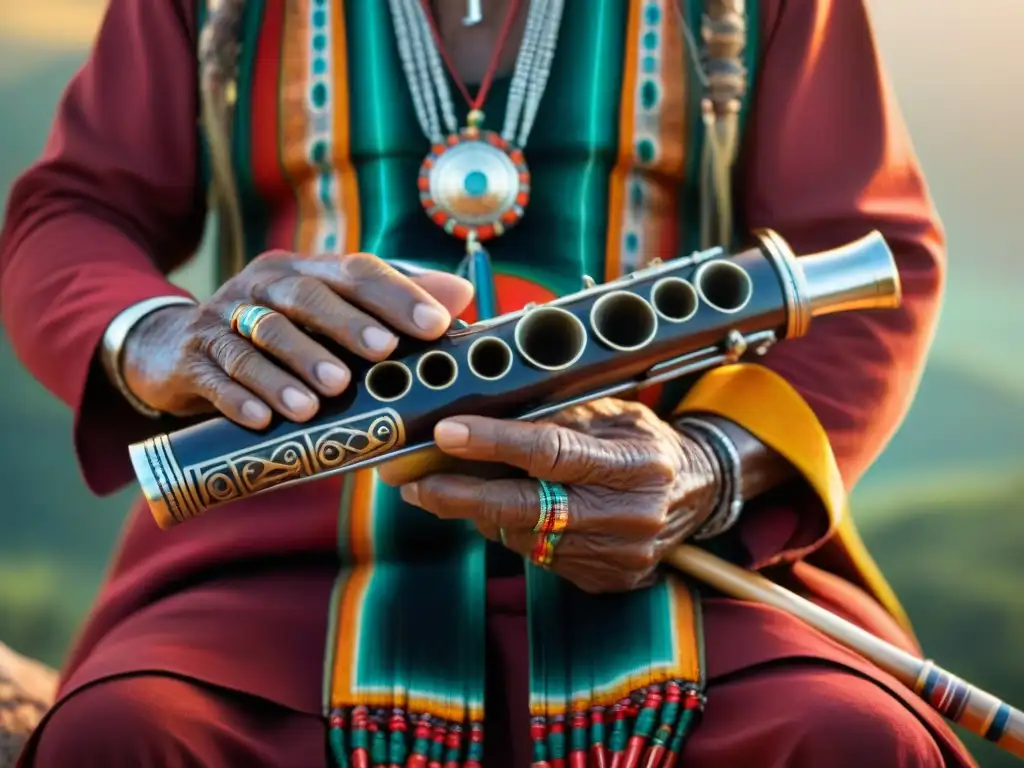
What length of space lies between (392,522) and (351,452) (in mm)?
Answer: 200

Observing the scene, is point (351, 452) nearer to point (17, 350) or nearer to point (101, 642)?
point (101, 642)

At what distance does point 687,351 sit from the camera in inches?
37.2

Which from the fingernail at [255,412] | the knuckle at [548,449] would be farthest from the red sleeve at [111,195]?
the knuckle at [548,449]

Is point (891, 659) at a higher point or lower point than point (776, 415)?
lower

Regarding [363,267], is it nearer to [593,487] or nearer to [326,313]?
[326,313]

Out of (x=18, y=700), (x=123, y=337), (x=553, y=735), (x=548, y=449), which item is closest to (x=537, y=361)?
(x=548, y=449)

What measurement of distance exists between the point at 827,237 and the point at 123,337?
0.61 meters

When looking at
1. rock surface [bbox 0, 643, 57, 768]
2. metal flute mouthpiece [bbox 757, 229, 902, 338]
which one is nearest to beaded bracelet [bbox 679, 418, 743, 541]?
metal flute mouthpiece [bbox 757, 229, 902, 338]

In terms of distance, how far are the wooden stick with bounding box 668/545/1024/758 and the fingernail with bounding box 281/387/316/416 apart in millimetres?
320

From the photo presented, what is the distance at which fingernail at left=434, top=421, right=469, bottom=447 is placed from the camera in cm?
88

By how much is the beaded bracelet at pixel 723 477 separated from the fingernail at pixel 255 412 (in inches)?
13.6

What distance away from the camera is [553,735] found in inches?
37.2

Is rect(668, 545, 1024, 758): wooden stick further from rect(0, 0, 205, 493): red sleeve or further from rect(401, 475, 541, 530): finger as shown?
rect(0, 0, 205, 493): red sleeve

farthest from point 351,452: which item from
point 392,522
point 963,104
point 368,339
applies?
point 963,104
